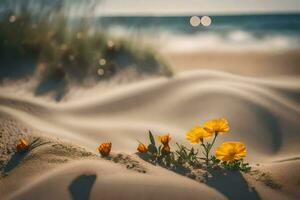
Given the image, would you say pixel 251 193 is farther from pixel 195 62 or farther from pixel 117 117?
pixel 195 62

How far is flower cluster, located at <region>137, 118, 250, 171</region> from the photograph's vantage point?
270 centimetres

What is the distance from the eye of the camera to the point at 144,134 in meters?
3.81

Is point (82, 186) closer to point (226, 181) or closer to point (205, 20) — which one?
point (226, 181)

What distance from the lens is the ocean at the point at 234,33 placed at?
12.6 m

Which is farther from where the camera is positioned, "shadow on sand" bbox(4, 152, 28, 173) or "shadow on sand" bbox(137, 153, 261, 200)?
"shadow on sand" bbox(4, 152, 28, 173)

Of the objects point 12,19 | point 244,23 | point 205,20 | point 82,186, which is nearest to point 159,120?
point 82,186

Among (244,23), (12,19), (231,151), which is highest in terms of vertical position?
(244,23)

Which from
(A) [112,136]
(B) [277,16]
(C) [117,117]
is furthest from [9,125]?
(B) [277,16]

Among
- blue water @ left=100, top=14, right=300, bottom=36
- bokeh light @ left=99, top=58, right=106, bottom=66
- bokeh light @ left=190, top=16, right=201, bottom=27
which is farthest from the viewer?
bokeh light @ left=190, top=16, right=201, bottom=27

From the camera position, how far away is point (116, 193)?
8.12 feet

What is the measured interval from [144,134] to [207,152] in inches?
40.4

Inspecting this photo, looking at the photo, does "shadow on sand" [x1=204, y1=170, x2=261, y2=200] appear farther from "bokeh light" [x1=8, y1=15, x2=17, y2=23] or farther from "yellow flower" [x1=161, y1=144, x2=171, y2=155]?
"bokeh light" [x1=8, y1=15, x2=17, y2=23]

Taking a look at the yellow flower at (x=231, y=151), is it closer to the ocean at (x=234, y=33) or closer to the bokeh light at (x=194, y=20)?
the ocean at (x=234, y=33)

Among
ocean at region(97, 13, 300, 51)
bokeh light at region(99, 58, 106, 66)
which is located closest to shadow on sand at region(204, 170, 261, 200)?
bokeh light at region(99, 58, 106, 66)
